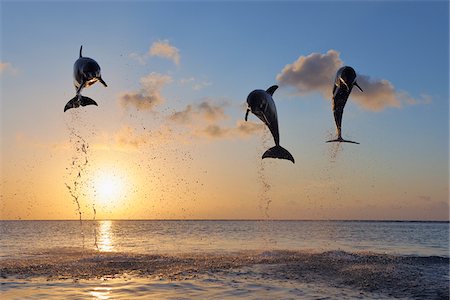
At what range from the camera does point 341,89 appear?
14477 millimetres

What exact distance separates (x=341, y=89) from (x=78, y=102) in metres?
9.78

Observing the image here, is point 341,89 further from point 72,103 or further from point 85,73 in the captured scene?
point 72,103

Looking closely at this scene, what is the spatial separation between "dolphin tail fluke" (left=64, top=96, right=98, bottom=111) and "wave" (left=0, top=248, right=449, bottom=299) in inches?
257

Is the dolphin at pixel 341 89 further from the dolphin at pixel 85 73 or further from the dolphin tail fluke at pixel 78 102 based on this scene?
the dolphin tail fluke at pixel 78 102

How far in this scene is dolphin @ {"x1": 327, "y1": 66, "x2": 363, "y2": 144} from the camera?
44.4 ft

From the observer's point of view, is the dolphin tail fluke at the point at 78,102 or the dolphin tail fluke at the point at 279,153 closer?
the dolphin tail fluke at the point at 78,102

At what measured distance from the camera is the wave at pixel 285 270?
15766mm

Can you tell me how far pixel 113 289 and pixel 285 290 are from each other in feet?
18.3

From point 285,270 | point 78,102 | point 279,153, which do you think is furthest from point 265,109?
point 285,270

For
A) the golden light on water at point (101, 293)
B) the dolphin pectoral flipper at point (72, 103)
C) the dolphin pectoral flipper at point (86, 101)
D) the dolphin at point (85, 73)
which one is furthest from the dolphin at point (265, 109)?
the dolphin pectoral flipper at point (72, 103)

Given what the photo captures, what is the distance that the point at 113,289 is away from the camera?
48.2 ft

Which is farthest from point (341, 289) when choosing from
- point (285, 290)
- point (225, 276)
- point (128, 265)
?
point (128, 265)

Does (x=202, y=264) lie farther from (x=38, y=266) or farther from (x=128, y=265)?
(x=38, y=266)

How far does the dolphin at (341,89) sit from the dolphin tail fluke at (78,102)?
28.5 feet
